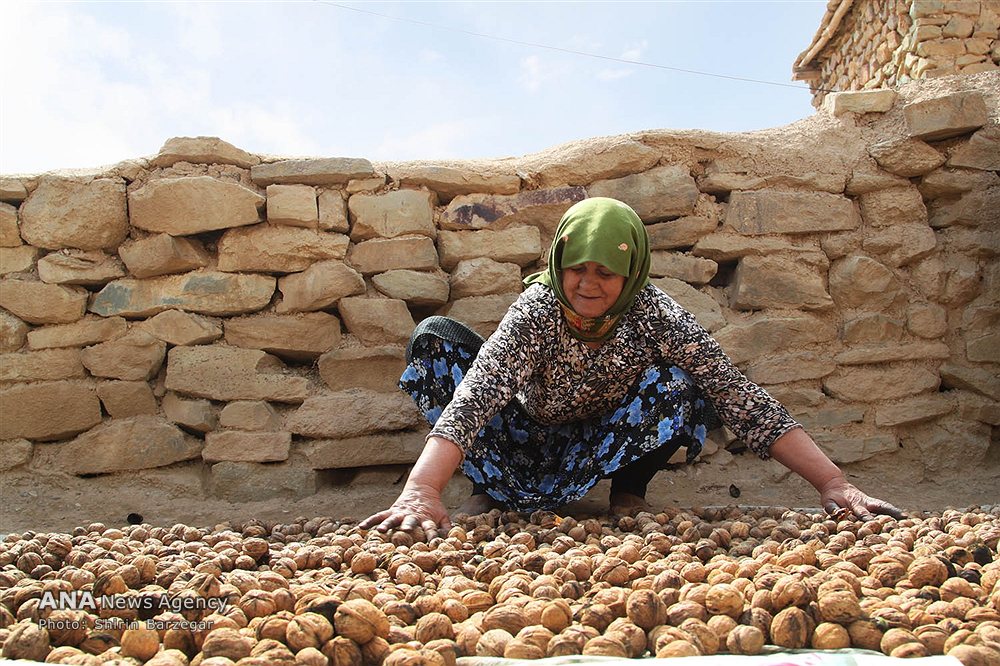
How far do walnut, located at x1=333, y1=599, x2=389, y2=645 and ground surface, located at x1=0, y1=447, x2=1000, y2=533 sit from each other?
63.2 inches

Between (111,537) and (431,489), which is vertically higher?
(431,489)

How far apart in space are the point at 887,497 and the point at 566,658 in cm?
258

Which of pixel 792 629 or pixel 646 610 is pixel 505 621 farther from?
pixel 792 629

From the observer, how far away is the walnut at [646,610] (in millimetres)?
1511

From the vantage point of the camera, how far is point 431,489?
236cm

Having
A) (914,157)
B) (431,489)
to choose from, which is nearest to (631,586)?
(431,489)

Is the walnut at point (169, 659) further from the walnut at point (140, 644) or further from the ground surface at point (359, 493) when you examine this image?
the ground surface at point (359, 493)

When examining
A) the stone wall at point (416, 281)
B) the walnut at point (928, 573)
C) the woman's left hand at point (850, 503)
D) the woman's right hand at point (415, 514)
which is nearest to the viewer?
the walnut at point (928, 573)

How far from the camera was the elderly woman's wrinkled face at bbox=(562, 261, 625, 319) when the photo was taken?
2.65 metres

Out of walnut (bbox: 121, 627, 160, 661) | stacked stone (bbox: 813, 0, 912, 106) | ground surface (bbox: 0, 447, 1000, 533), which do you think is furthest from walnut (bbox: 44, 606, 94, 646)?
stacked stone (bbox: 813, 0, 912, 106)

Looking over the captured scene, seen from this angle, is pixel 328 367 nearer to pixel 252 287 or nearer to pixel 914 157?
pixel 252 287

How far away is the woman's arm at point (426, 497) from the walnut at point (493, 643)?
78 centimetres

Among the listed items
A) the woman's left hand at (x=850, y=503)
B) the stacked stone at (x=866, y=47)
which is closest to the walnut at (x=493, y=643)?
the woman's left hand at (x=850, y=503)

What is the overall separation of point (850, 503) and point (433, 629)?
5.45 ft
